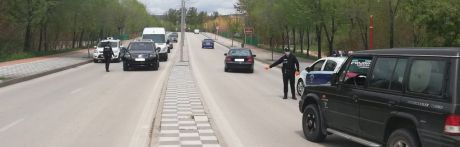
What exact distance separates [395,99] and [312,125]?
8.53 ft

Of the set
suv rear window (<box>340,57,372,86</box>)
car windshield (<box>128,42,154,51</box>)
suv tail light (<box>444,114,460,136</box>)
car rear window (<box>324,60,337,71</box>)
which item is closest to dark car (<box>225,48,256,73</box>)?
car windshield (<box>128,42,154,51</box>)

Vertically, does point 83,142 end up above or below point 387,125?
below

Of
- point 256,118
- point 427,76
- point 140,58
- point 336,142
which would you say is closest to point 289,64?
point 256,118

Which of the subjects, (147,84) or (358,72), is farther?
(147,84)

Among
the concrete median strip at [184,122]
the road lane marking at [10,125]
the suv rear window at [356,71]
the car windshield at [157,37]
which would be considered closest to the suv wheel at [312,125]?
the suv rear window at [356,71]

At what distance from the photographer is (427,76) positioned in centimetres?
686

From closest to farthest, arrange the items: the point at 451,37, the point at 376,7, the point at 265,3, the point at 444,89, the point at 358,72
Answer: the point at 444,89 < the point at 358,72 < the point at 451,37 < the point at 376,7 < the point at 265,3

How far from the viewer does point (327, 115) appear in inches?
361

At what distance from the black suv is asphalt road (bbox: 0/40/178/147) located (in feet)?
9.87

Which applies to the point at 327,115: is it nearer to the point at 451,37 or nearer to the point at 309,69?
the point at 309,69

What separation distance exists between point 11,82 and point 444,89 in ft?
62.0

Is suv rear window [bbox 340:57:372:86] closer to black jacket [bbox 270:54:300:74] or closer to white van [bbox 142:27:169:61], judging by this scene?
black jacket [bbox 270:54:300:74]

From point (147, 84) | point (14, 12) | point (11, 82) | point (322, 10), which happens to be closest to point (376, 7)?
point (322, 10)

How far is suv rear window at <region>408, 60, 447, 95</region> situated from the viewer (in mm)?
6633
